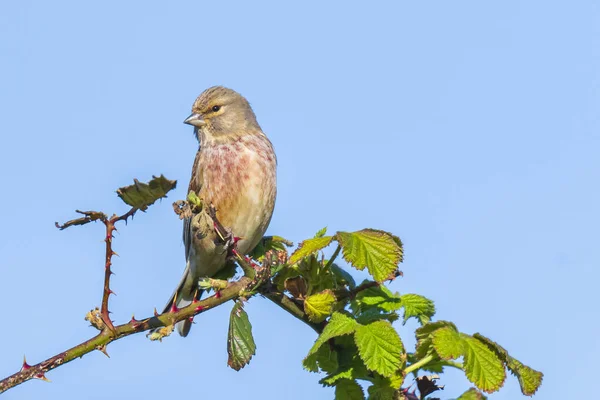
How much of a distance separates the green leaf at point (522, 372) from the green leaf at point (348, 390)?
48 cm

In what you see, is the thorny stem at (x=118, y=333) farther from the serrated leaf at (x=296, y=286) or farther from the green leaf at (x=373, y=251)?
the green leaf at (x=373, y=251)

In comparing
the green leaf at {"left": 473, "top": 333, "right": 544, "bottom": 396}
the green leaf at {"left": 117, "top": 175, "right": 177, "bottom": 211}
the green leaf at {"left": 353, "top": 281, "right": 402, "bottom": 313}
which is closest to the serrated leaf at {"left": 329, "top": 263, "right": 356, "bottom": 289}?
the green leaf at {"left": 353, "top": 281, "right": 402, "bottom": 313}

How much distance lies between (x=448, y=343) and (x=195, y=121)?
4434 millimetres

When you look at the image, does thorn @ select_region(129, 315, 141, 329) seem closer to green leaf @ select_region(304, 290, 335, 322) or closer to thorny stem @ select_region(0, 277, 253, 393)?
thorny stem @ select_region(0, 277, 253, 393)

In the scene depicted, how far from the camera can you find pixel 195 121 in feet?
22.6

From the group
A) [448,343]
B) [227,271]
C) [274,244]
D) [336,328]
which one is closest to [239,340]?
[336,328]

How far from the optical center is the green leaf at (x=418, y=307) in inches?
136

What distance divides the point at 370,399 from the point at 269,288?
72 centimetres

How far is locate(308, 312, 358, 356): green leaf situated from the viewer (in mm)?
2961

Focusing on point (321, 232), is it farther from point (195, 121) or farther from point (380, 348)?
point (195, 121)

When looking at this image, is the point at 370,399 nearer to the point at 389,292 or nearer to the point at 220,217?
the point at 389,292

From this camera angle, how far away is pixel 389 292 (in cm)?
352

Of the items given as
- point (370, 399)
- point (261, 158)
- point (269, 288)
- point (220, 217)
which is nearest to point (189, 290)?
point (220, 217)

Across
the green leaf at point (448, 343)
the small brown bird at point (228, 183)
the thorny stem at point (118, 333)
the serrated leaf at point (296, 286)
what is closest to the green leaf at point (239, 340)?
the thorny stem at point (118, 333)
